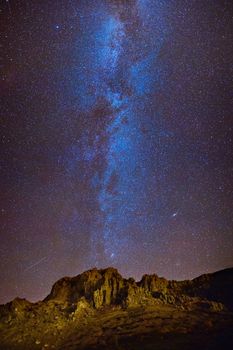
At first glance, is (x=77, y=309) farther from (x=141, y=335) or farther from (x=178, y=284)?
(x=178, y=284)

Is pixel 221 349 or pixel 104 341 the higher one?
pixel 104 341

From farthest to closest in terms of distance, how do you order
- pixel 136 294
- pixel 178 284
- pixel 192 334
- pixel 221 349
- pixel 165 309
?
1. pixel 178 284
2. pixel 136 294
3. pixel 165 309
4. pixel 192 334
5. pixel 221 349

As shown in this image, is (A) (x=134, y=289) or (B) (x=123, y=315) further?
(A) (x=134, y=289)

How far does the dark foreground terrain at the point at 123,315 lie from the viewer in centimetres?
2314

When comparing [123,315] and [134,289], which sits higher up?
[134,289]

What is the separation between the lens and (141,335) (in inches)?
934

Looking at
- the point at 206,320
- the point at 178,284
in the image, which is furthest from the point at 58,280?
the point at 206,320

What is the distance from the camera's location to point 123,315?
28.6m

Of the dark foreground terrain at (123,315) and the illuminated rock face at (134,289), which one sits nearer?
the dark foreground terrain at (123,315)

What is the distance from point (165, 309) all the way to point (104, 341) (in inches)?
314

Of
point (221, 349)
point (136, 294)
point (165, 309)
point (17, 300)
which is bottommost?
point (221, 349)

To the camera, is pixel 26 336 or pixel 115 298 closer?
pixel 26 336

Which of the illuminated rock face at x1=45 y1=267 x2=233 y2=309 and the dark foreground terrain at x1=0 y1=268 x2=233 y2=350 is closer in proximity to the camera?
the dark foreground terrain at x1=0 y1=268 x2=233 y2=350

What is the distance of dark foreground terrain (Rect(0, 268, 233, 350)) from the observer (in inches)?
911
